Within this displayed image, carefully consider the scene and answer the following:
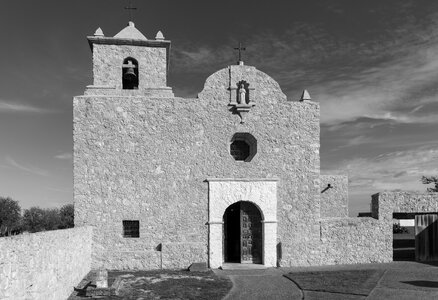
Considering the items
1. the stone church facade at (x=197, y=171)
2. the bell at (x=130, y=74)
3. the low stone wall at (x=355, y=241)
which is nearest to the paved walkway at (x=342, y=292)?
the low stone wall at (x=355, y=241)

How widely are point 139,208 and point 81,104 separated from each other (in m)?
5.06

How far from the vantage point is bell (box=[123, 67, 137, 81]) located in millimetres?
16734

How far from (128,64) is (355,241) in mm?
13219

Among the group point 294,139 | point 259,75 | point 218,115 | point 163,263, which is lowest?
point 163,263

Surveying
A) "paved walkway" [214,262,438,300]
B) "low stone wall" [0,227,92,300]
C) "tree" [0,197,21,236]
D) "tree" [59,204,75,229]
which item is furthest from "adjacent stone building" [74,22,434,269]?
"tree" [59,204,75,229]

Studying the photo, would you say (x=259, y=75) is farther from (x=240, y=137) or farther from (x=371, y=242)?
(x=371, y=242)

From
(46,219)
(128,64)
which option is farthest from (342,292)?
(46,219)

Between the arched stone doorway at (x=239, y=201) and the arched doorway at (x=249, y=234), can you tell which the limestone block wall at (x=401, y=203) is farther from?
the arched doorway at (x=249, y=234)

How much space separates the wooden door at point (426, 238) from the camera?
17234 mm

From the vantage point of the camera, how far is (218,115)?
632 inches

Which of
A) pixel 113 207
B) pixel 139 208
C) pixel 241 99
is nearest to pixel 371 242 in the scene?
pixel 241 99

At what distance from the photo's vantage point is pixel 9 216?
4228cm

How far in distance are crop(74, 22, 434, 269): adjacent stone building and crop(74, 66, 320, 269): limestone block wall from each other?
0.04 meters

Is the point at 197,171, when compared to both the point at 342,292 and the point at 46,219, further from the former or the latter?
the point at 46,219
